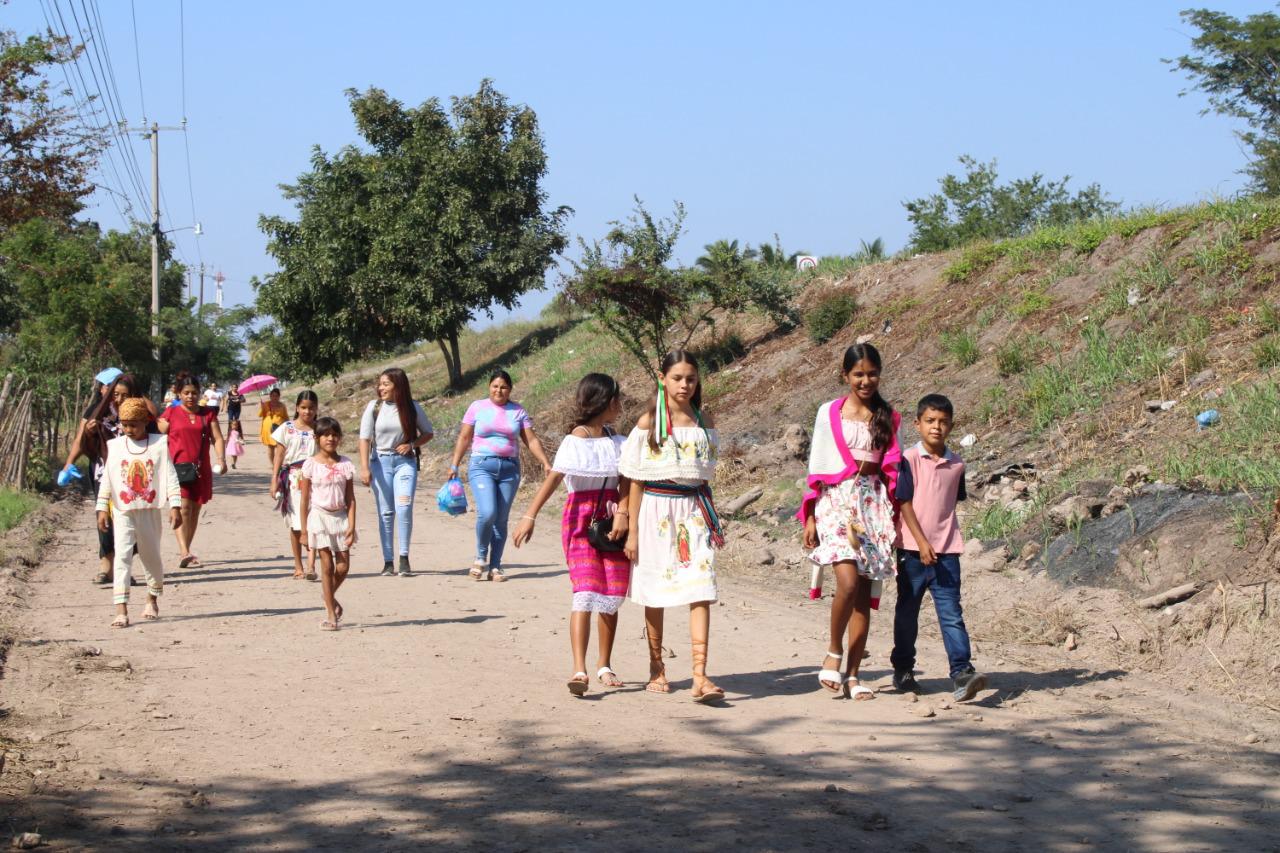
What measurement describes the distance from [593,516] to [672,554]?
0.57 metres

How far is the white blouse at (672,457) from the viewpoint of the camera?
23.7 ft

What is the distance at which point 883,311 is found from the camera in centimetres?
2394

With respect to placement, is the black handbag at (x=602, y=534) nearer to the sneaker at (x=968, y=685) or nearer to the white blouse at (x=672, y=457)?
the white blouse at (x=672, y=457)

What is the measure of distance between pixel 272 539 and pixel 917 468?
33.9 feet

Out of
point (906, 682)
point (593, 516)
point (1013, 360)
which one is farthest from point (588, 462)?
point (1013, 360)

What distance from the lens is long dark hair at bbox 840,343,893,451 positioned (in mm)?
Result: 7180

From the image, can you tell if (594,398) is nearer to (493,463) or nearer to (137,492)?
(137,492)

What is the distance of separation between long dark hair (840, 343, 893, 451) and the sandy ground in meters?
1.45

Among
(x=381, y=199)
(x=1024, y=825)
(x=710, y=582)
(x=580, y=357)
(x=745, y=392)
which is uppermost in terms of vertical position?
(x=381, y=199)

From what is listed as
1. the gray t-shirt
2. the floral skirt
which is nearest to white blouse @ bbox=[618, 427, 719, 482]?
the floral skirt

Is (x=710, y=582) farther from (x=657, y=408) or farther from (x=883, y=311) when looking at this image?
(x=883, y=311)

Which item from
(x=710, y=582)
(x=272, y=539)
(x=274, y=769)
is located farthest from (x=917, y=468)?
(x=272, y=539)

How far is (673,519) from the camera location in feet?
23.9

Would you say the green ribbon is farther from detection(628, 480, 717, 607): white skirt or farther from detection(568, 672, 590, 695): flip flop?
detection(568, 672, 590, 695): flip flop
